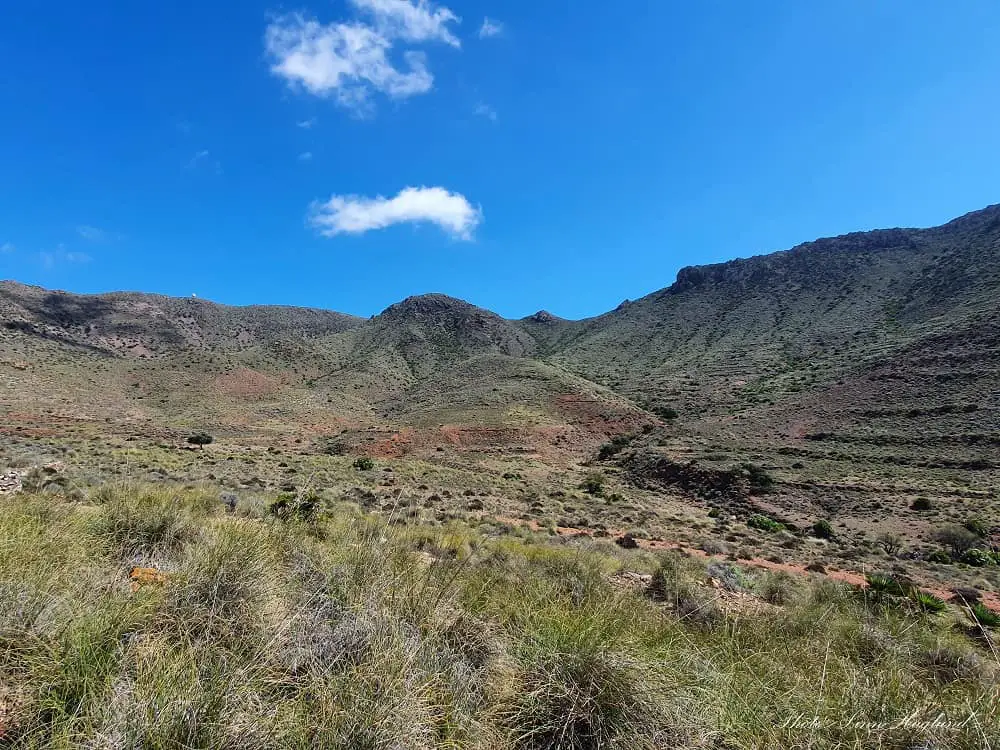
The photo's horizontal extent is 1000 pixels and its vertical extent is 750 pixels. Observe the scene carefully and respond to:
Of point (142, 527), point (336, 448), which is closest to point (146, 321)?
point (336, 448)

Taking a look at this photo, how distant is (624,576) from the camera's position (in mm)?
8438

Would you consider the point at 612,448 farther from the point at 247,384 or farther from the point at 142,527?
the point at 247,384

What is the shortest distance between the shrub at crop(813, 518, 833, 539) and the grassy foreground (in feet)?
67.1

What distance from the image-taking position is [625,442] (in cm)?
4625

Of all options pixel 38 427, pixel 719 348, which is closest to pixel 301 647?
pixel 38 427

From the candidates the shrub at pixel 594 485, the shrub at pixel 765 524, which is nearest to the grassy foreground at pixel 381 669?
the shrub at pixel 765 524

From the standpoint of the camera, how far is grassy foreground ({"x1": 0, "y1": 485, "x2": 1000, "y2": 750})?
7.34 feet

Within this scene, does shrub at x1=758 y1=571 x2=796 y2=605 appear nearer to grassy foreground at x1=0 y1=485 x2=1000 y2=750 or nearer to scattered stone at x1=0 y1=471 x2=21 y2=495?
grassy foreground at x1=0 y1=485 x2=1000 y2=750

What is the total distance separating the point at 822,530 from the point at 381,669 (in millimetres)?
25378

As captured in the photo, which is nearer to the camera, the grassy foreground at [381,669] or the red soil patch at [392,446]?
the grassy foreground at [381,669]

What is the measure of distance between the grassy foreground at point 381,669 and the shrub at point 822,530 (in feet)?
67.1

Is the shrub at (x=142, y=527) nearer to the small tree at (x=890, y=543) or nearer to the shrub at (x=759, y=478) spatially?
the small tree at (x=890, y=543)

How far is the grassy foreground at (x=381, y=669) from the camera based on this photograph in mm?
2236

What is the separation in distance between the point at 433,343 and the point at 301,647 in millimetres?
98363
